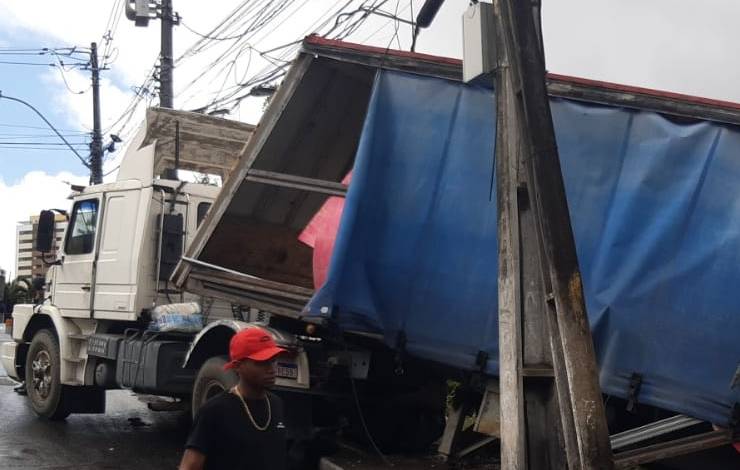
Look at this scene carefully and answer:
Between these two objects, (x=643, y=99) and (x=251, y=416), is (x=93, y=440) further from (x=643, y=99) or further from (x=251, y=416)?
(x=643, y=99)

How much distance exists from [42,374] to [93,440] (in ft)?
4.79

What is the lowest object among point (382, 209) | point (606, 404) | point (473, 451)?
point (473, 451)

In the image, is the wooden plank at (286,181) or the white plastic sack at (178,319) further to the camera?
the white plastic sack at (178,319)

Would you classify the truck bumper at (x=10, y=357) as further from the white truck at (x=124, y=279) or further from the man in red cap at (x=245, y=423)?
the man in red cap at (x=245, y=423)

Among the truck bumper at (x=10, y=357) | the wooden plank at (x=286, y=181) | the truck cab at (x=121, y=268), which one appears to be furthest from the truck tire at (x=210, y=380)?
the truck bumper at (x=10, y=357)

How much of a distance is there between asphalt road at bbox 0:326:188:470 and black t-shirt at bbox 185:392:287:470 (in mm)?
4934

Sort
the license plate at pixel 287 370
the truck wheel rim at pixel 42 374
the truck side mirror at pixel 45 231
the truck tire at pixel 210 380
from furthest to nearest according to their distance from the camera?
1. the truck wheel rim at pixel 42 374
2. the truck side mirror at pixel 45 231
3. the truck tire at pixel 210 380
4. the license plate at pixel 287 370

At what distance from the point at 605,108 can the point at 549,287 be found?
4.57 ft

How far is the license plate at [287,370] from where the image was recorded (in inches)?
255

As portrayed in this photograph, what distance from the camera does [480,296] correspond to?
17.9 feet

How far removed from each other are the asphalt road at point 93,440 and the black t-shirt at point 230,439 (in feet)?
16.2

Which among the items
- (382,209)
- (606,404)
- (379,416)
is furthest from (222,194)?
(606,404)

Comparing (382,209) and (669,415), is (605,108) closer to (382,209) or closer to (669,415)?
(382,209)

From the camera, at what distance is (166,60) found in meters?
16.9
